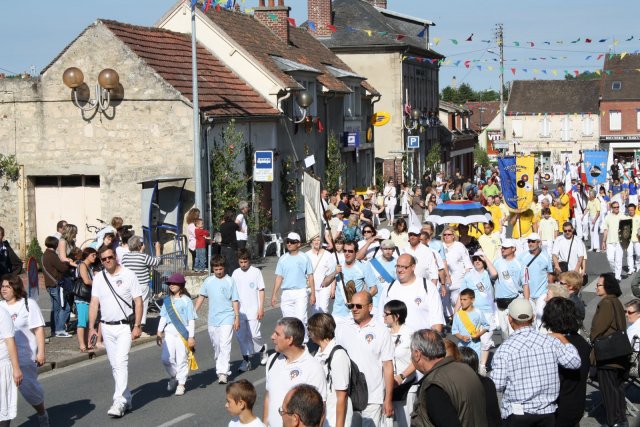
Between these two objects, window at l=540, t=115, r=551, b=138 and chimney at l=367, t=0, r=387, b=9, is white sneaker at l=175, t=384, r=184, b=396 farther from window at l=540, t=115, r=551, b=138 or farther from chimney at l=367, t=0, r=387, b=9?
window at l=540, t=115, r=551, b=138

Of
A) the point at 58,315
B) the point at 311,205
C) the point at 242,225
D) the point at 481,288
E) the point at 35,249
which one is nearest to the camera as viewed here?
the point at 481,288

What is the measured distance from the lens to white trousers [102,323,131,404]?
36.9 feet

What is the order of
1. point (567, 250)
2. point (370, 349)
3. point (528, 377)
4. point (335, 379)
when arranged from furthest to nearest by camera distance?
point (567, 250)
point (370, 349)
point (528, 377)
point (335, 379)

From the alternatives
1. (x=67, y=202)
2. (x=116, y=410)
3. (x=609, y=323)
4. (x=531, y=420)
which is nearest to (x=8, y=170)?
(x=67, y=202)

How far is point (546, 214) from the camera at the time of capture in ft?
72.0

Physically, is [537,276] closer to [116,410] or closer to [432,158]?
[116,410]

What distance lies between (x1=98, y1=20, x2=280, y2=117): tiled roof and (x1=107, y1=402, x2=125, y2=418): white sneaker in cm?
1465

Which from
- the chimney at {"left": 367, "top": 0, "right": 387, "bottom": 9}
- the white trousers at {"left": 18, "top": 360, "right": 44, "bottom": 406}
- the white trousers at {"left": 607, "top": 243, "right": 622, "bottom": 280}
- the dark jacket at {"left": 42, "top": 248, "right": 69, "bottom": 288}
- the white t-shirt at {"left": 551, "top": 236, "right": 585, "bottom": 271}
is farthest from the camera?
the chimney at {"left": 367, "top": 0, "right": 387, "bottom": 9}

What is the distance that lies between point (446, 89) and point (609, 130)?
4289 centimetres

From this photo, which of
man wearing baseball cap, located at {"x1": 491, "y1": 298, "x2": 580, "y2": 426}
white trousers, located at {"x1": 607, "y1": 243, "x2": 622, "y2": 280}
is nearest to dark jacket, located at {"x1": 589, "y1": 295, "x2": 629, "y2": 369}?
man wearing baseball cap, located at {"x1": 491, "y1": 298, "x2": 580, "y2": 426}

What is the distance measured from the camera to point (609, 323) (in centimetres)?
1032

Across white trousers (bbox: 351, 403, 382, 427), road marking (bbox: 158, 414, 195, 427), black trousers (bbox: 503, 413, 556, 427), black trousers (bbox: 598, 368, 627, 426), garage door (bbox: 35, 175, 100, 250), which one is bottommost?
road marking (bbox: 158, 414, 195, 427)

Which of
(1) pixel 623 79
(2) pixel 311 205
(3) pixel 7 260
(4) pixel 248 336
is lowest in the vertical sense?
(4) pixel 248 336

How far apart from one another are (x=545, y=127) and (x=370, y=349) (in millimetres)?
87569
